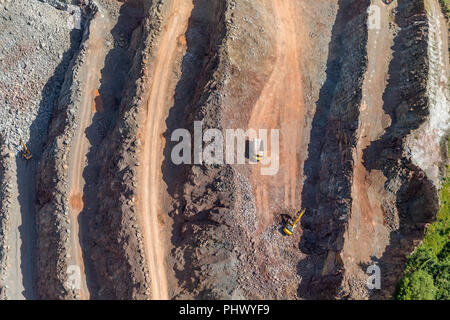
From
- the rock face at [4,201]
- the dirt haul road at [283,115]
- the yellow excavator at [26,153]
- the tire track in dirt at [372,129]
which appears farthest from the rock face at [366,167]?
the yellow excavator at [26,153]

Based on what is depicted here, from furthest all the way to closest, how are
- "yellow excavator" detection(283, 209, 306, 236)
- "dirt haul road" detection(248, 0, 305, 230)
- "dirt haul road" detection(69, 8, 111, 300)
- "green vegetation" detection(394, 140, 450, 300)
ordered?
"dirt haul road" detection(69, 8, 111, 300), "dirt haul road" detection(248, 0, 305, 230), "yellow excavator" detection(283, 209, 306, 236), "green vegetation" detection(394, 140, 450, 300)

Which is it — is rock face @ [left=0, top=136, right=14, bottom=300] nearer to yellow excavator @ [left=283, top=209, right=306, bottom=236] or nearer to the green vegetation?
yellow excavator @ [left=283, top=209, right=306, bottom=236]

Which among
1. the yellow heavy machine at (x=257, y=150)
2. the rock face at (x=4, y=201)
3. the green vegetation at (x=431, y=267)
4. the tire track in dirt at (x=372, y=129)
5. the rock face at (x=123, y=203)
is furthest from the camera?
the rock face at (x=4, y=201)

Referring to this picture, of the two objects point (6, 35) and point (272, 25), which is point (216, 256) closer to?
point (272, 25)

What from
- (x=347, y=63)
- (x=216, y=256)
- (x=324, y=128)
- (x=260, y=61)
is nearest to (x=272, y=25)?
(x=260, y=61)

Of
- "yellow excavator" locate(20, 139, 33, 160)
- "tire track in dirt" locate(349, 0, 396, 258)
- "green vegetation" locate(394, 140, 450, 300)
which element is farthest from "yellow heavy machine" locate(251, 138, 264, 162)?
"yellow excavator" locate(20, 139, 33, 160)

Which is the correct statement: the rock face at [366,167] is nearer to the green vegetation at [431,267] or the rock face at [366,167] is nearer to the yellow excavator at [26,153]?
the green vegetation at [431,267]
